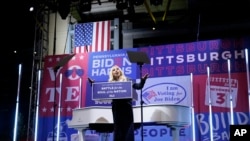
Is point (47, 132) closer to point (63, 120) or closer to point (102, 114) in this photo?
point (63, 120)

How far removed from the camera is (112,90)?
494 cm

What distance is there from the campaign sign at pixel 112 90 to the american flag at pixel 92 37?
4.08 meters

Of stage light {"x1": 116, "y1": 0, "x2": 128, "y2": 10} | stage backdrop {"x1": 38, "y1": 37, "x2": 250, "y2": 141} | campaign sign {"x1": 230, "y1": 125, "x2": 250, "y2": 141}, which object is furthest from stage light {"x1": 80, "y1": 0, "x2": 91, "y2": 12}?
campaign sign {"x1": 230, "y1": 125, "x2": 250, "y2": 141}

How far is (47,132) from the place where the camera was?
8055 millimetres

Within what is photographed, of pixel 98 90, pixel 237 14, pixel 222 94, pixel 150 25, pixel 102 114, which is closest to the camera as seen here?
pixel 98 90

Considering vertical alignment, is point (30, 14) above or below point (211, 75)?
above

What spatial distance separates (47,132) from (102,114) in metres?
3.04

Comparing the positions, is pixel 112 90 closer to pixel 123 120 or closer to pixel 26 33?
pixel 123 120

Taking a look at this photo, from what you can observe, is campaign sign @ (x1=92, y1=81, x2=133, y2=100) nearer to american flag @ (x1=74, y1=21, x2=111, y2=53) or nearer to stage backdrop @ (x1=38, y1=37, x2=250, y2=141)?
stage backdrop @ (x1=38, y1=37, x2=250, y2=141)

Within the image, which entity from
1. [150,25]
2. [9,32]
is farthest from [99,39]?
[9,32]

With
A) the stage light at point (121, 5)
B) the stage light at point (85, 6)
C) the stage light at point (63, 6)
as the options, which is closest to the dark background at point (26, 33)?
the stage light at point (63, 6)

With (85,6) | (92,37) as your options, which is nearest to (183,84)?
(92,37)

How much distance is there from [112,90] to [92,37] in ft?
14.9

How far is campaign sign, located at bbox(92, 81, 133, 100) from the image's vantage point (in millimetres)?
4852
